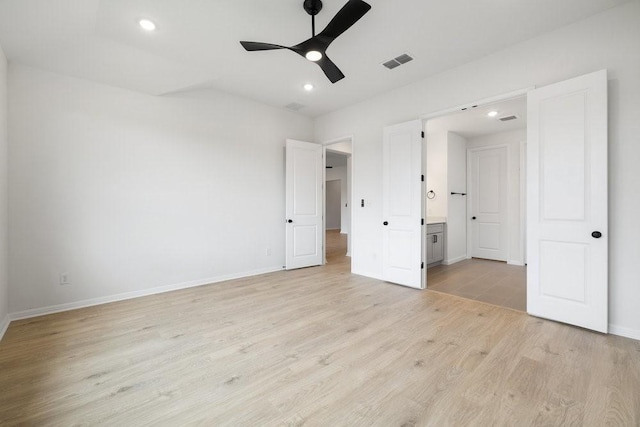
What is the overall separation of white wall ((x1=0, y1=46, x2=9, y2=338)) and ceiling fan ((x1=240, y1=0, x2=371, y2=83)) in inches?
101

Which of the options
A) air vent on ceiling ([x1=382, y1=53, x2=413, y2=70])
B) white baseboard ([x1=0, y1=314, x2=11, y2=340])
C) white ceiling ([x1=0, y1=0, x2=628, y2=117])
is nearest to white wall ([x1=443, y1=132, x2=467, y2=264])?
white ceiling ([x1=0, y1=0, x2=628, y2=117])

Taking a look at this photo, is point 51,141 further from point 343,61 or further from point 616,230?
point 616,230

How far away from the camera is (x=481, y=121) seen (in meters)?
5.02

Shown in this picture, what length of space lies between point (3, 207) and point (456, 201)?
698 cm

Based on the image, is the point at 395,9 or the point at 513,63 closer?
the point at 395,9

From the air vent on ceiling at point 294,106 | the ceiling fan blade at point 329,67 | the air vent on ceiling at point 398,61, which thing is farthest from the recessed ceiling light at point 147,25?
the air vent on ceiling at point 398,61

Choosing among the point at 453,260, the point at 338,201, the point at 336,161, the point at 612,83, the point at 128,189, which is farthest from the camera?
the point at 338,201

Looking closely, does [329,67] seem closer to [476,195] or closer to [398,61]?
[398,61]

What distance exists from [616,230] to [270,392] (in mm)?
3232

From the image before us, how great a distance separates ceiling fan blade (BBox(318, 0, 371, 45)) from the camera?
189 centimetres

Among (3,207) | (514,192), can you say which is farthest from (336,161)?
(3,207)

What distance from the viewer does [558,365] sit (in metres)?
2.00

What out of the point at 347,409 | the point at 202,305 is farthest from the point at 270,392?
the point at 202,305

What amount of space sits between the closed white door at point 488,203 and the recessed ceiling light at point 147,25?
623 cm
